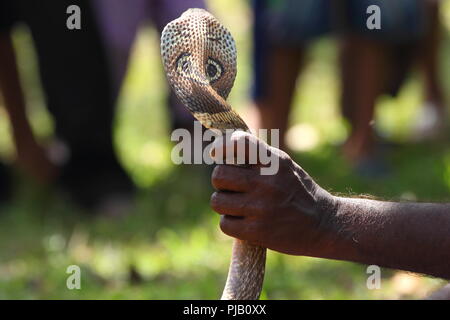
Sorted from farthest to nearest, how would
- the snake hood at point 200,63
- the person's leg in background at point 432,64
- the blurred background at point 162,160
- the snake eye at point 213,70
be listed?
1. the person's leg in background at point 432,64
2. the blurred background at point 162,160
3. the snake eye at point 213,70
4. the snake hood at point 200,63

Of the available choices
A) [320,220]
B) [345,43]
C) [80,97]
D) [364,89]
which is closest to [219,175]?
[320,220]

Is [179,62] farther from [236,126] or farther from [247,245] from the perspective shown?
[247,245]

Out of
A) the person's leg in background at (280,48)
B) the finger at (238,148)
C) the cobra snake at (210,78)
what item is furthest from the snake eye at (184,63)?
the person's leg in background at (280,48)

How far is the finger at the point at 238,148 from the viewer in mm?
2041

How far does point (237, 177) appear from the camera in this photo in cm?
207

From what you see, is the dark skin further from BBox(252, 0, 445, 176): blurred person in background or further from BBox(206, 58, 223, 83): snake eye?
BBox(252, 0, 445, 176): blurred person in background

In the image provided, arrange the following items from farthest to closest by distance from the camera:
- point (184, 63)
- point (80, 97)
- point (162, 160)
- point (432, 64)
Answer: point (432, 64)
point (162, 160)
point (80, 97)
point (184, 63)

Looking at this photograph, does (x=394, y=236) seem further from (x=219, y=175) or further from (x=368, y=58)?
(x=368, y=58)

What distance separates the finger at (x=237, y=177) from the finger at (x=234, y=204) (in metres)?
0.02

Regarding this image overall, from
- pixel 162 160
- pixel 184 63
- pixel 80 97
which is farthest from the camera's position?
pixel 162 160

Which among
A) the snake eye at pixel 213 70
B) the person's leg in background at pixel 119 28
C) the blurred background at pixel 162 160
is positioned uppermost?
the person's leg in background at pixel 119 28

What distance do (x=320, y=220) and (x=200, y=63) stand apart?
429 millimetres

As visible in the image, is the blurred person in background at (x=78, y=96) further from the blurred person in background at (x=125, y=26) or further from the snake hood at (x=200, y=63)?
the snake hood at (x=200, y=63)
